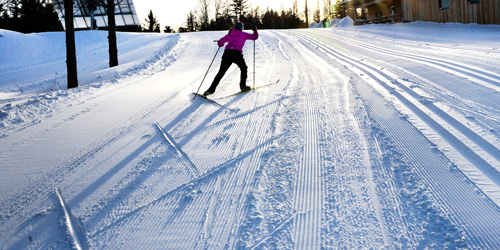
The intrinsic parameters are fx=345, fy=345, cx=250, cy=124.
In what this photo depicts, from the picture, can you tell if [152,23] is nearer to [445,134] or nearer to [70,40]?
[70,40]

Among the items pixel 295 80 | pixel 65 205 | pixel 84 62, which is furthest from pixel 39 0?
pixel 65 205

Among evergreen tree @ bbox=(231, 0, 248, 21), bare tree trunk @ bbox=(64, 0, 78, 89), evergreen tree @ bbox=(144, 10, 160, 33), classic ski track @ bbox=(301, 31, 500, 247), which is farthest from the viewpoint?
evergreen tree @ bbox=(231, 0, 248, 21)

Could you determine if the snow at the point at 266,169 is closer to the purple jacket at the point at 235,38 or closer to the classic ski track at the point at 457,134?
the classic ski track at the point at 457,134

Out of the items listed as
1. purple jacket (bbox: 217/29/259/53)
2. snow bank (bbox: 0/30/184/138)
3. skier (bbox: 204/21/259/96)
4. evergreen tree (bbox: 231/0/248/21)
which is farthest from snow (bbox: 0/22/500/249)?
evergreen tree (bbox: 231/0/248/21)

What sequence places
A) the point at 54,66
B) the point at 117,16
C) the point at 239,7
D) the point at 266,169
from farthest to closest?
the point at 239,7, the point at 117,16, the point at 54,66, the point at 266,169

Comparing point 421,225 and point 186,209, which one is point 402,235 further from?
point 186,209

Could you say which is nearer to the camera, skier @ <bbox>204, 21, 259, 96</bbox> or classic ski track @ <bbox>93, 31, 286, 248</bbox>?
classic ski track @ <bbox>93, 31, 286, 248</bbox>

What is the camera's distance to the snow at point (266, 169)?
7.76ft

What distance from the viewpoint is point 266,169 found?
328 cm

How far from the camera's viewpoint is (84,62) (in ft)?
63.2

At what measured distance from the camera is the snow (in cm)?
237

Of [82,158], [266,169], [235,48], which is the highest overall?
[235,48]

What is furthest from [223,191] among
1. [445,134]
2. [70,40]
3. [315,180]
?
[70,40]

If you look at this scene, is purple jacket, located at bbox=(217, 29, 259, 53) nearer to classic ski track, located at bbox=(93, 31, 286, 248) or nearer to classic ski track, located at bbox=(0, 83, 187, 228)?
classic ski track, located at bbox=(0, 83, 187, 228)
